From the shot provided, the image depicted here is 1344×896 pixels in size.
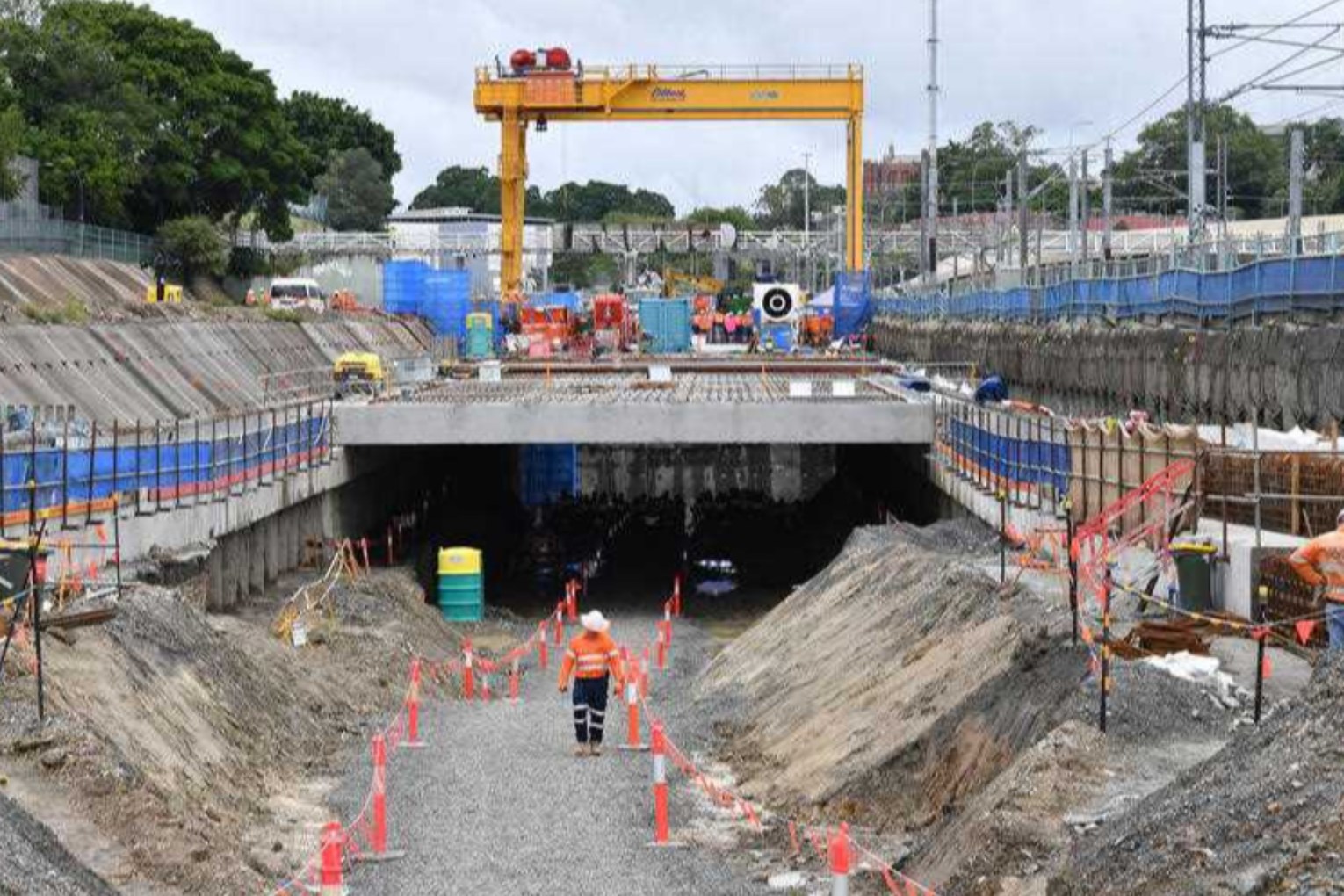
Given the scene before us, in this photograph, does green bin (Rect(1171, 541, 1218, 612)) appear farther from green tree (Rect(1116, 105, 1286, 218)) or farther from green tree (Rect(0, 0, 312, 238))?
green tree (Rect(1116, 105, 1286, 218))

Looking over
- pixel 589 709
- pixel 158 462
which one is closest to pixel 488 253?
pixel 158 462

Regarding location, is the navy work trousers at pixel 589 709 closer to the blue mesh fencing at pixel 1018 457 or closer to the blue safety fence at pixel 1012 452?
the blue safety fence at pixel 1012 452

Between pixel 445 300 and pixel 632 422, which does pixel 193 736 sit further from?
pixel 445 300

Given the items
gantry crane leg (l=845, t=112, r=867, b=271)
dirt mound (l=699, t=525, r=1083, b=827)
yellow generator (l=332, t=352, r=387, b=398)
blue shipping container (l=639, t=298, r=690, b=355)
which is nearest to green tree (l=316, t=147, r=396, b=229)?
blue shipping container (l=639, t=298, r=690, b=355)

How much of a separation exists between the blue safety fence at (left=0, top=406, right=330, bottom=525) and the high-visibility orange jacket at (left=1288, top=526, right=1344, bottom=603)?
39.2 ft

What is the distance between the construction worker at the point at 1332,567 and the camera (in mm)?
17438

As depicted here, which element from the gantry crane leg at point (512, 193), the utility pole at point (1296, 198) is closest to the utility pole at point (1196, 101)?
the utility pole at point (1296, 198)

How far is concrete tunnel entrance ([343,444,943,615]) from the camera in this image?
56344mm

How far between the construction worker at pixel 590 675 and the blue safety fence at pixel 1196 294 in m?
15.8

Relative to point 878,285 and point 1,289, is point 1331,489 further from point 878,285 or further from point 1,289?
point 878,285

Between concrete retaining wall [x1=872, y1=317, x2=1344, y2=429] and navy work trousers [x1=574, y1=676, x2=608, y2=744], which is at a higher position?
concrete retaining wall [x1=872, y1=317, x2=1344, y2=429]

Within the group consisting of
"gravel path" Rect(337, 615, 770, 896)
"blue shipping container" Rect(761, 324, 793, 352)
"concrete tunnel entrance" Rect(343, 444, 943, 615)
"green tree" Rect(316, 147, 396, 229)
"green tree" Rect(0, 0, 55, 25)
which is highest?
"green tree" Rect(0, 0, 55, 25)

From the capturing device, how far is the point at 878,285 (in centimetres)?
16975

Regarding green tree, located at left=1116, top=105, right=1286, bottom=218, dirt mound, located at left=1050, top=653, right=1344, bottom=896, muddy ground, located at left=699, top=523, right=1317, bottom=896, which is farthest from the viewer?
green tree, located at left=1116, top=105, right=1286, bottom=218
